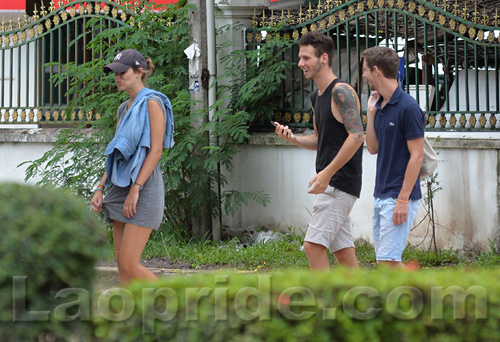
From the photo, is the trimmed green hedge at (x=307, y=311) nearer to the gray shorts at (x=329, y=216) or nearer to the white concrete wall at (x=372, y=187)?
the gray shorts at (x=329, y=216)

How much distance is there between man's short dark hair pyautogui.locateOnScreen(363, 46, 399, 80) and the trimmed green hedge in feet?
7.30

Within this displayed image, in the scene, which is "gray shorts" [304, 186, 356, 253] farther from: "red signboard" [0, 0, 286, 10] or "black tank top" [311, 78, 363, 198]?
"red signboard" [0, 0, 286, 10]

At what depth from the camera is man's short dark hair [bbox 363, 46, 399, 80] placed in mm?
4988

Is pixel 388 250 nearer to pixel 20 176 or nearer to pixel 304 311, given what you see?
pixel 304 311

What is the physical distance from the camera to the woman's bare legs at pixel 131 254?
4.79 m

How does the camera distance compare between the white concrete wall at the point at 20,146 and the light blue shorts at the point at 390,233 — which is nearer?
the light blue shorts at the point at 390,233

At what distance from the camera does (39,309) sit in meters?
3.06

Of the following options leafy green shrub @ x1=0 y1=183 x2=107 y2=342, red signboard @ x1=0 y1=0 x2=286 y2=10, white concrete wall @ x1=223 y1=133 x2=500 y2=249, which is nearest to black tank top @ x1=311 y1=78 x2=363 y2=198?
leafy green shrub @ x1=0 y1=183 x2=107 y2=342

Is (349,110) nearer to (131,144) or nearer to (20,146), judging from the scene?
(131,144)

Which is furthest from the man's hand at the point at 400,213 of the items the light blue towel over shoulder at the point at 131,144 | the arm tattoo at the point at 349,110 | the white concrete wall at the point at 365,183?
the white concrete wall at the point at 365,183

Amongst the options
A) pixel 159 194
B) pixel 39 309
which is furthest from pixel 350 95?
pixel 39 309

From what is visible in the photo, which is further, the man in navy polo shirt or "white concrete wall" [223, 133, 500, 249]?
"white concrete wall" [223, 133, 500, 249]

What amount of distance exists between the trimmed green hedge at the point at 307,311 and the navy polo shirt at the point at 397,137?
1.87 metres

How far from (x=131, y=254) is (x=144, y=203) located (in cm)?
33
